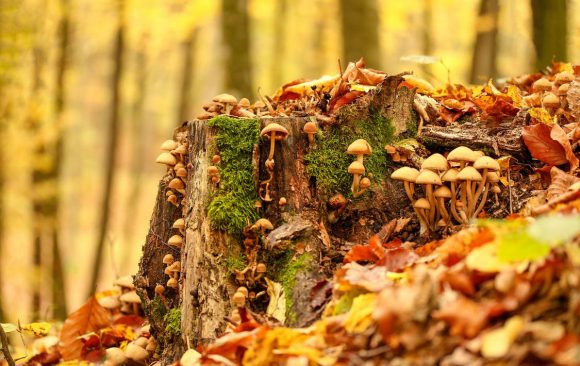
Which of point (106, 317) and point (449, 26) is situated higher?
point (449, 26)

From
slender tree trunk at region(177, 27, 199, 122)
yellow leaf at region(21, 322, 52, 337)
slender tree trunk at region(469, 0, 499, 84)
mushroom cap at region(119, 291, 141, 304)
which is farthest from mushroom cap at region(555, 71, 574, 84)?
slender tree trunk at region(177, 27, 199, 122)

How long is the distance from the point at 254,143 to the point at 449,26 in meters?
25.4

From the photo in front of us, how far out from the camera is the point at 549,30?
6.43 m

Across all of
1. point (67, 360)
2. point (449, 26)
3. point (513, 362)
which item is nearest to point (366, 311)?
point (513, 362)

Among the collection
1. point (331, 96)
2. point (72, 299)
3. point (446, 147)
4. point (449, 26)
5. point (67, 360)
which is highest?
point (449, 26)

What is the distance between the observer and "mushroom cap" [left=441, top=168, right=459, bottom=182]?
356 centimetres

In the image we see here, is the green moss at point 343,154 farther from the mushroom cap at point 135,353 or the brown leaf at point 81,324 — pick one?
the brown leaf at point 81,324

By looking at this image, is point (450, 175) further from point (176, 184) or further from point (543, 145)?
point (176, 184)

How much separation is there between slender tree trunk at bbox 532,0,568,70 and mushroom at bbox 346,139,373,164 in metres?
3.52

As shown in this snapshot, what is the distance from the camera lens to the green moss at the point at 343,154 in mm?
3930

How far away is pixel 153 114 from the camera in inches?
1515

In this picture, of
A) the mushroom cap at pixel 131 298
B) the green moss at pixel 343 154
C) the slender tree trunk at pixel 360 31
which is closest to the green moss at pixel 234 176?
the green moss at pixel 343 154

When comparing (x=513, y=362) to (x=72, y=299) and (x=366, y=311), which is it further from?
(x=72, y=299)

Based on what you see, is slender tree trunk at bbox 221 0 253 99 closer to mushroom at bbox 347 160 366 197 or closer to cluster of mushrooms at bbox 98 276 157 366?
cluster of mushrooms at bbox 98 276 157 366
